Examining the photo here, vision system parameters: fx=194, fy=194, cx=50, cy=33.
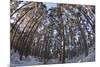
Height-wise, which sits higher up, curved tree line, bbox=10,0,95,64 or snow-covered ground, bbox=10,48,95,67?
curved tree line, bbox=10,0,95,64

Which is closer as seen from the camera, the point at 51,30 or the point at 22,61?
the point at 22,61

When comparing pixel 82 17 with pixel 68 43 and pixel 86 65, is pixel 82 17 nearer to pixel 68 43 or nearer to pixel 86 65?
pixel 68 43

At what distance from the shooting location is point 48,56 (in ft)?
6.99

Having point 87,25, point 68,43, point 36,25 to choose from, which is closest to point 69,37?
point 68,43

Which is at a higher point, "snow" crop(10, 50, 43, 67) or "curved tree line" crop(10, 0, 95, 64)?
"curved tree line" crop(10, 0, 95, 64)

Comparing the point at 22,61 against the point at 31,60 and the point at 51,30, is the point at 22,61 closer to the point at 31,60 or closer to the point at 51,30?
the point at 31,60

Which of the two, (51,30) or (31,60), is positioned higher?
(51,30)

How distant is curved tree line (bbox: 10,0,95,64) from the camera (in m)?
2.03

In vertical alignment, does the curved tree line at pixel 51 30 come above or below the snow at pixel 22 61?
above

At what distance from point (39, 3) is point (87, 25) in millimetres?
627

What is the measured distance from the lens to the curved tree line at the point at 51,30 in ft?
6.65

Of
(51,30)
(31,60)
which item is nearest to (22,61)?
(31,60)

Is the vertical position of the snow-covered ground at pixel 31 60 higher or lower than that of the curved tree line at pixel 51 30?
lower

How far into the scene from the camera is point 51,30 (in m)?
2.14
